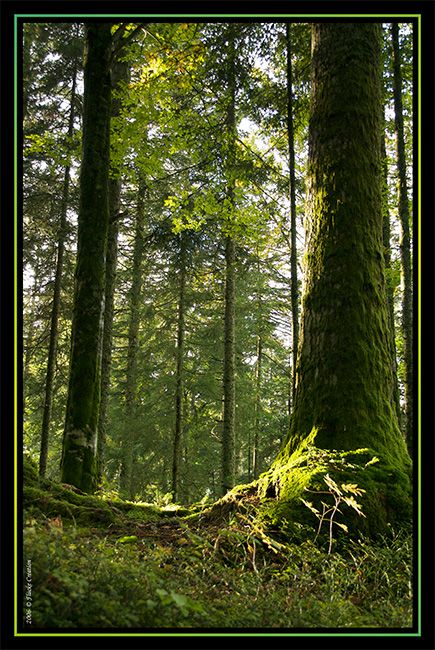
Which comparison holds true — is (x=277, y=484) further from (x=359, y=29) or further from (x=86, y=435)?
(x=359, y=29)

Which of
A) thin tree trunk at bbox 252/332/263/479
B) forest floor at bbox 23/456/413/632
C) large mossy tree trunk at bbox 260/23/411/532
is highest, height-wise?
large mossy tree trunk at bbox 260/23/411/532

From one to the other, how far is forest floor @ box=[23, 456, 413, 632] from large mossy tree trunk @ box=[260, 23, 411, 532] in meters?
0.55

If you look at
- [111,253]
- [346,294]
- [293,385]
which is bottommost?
[293,385]

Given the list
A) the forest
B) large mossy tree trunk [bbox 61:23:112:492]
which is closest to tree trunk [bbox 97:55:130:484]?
the forest

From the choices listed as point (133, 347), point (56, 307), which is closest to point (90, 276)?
point (56, 307)

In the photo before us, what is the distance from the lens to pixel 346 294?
13.5 ft

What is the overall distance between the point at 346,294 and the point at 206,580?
272cm

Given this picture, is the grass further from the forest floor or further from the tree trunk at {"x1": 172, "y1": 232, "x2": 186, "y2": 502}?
the tree trunk at {"x1": 172, "y1": 232, "x2": 186, "y2": 502}

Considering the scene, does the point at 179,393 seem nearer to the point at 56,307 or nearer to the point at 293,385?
the point at 56,307

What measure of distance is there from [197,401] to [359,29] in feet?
52.7

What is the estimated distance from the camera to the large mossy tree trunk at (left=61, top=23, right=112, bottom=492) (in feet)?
17.7

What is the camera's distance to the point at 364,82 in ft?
14.8

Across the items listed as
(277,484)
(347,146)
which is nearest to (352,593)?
(277,484)

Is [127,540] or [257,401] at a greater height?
[127,540]
